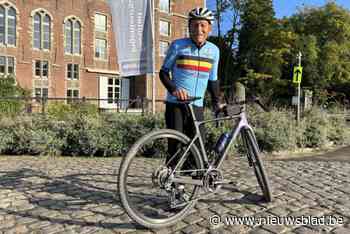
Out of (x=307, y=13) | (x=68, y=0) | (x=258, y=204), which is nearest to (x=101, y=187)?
(x=258, y=204)

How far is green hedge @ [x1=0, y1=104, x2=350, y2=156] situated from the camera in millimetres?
8141

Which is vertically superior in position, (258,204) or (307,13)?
(307,13)

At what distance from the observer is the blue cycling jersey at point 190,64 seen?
3.59 metres

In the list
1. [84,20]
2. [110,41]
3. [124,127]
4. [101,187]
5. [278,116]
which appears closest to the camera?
[101,187]

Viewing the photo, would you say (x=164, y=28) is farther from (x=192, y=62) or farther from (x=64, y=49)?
(x=192, y=62)

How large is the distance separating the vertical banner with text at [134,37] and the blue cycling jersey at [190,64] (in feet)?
22.2

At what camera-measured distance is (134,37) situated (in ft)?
35.1

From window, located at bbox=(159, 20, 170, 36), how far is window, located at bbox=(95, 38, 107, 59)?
22.9 feet

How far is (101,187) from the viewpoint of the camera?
4.72 m

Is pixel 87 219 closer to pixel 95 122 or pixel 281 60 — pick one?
pixel 95 122

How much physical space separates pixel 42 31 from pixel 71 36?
9.50 ft

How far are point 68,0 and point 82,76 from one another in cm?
734

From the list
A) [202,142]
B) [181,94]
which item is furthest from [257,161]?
[181,94]

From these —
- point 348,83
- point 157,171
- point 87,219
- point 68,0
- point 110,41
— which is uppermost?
point 68,0
